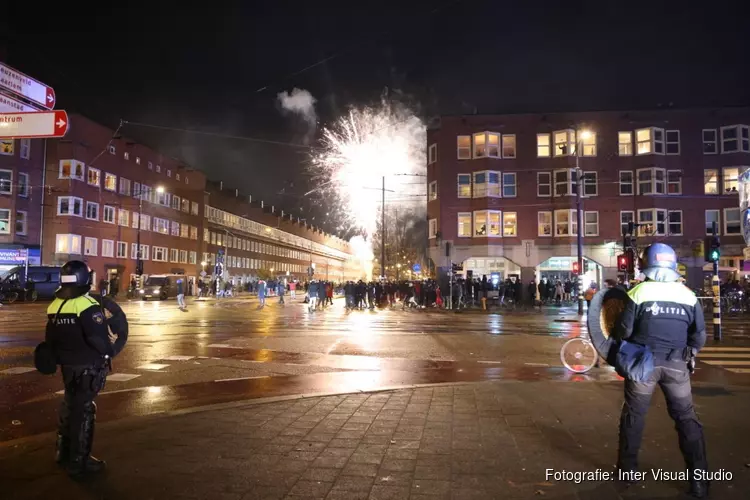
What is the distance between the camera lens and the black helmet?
15.6 ft

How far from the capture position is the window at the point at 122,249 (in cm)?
5297

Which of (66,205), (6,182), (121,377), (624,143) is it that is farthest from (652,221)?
(6,182)

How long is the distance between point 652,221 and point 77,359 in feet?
132

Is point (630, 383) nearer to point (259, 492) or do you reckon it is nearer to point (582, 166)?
point (259, 492)

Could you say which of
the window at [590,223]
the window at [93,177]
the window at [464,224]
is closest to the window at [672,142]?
the window at [590,223]

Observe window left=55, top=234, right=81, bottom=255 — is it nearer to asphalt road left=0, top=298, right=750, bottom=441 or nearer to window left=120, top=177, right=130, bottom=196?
window left=120, top=177, right=130, bottom=196

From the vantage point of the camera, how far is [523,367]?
36.1 feet

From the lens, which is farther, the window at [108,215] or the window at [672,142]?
the window at [108,215]

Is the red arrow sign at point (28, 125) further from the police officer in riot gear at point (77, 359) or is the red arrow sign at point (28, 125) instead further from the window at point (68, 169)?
the window at point (68, 169)

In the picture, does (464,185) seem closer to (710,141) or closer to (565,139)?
(565,139)

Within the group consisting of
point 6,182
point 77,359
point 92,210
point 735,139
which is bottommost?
point 77,359

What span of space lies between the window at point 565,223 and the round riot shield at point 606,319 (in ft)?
118

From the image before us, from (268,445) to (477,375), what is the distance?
562 centimetres

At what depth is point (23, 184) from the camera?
44688mm
